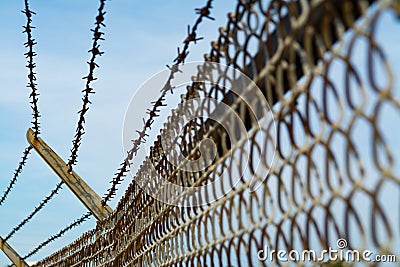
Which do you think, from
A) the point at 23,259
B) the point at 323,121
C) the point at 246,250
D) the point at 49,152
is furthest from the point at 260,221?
the point at 23,259

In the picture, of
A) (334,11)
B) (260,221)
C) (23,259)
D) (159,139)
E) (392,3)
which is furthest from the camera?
(23,259)

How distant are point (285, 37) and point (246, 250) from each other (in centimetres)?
48

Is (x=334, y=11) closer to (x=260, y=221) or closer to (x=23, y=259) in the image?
(x=260, y=221)

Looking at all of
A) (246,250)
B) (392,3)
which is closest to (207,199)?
(246,250)

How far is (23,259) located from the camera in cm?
740

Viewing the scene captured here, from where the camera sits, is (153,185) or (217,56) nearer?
(217,56)

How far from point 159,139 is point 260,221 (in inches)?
44.7

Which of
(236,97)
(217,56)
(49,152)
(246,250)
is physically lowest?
(246,250)

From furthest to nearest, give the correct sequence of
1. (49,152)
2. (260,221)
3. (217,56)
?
(49,152) < (217,56) < (260,221)

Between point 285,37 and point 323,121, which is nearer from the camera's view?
point 323,121

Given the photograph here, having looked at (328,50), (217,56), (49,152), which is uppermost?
(49,152)

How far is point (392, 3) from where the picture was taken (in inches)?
32.1

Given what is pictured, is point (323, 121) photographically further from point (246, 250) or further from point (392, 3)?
point (246, 250)

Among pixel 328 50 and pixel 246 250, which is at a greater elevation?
pixel 328 50
